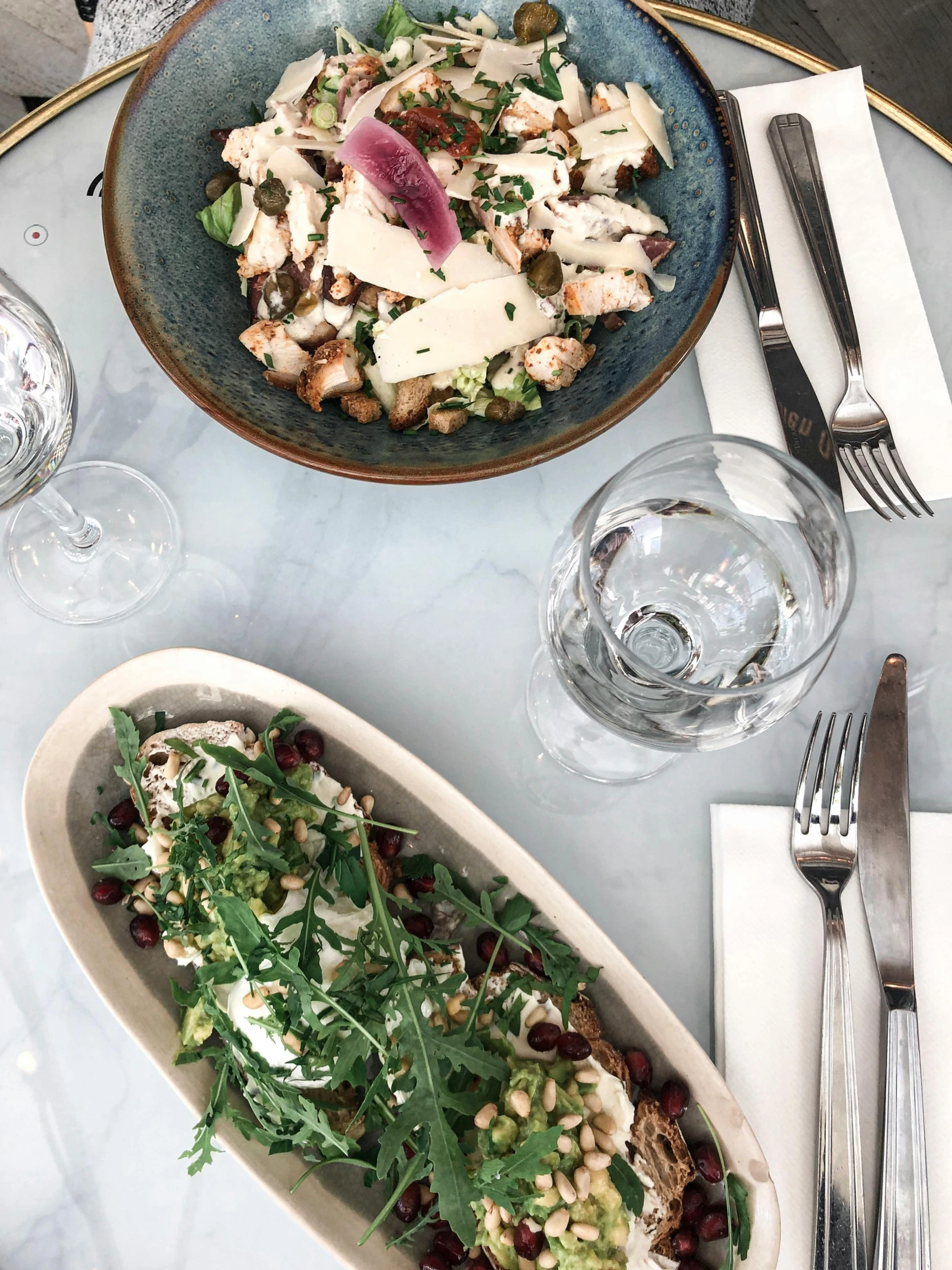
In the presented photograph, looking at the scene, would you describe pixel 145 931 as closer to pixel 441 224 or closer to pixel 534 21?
pixel 441 224

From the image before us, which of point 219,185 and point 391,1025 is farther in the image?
point 219,185

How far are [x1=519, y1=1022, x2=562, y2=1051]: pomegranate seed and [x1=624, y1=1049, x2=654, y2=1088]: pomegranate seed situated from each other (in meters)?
0.08

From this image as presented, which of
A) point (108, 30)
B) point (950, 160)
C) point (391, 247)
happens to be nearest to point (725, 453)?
point (391, 247)

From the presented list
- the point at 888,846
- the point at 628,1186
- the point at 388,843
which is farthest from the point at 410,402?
the point at 628,1186

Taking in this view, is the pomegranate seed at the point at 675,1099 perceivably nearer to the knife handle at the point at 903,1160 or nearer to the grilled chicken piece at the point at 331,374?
the knife handle at the point at 903,1160

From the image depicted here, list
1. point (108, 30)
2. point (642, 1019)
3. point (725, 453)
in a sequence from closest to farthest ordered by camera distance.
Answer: point (725, 453)
point (642, 1019)
point (108, 30)

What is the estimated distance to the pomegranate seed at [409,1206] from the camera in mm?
903

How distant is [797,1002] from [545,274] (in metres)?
0.81

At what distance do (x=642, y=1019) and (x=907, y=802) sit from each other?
361 millimetres

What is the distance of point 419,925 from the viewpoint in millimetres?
955

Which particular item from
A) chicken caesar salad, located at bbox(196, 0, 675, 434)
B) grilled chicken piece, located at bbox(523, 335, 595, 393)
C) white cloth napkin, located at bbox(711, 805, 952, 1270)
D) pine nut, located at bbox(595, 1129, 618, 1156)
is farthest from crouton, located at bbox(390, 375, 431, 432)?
pine nut, located at bbox(595, 1129, 618, 1156)

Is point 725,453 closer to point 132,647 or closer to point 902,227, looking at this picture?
point 902,227

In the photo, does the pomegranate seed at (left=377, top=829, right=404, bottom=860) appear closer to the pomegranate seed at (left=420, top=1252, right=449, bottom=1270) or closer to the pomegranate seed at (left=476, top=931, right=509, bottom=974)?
the pomegranate seed at (left=476, top=931, right=509, bottom=974)

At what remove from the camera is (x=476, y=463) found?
0.92 meters
